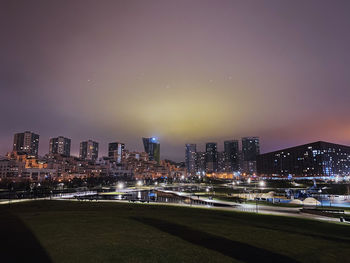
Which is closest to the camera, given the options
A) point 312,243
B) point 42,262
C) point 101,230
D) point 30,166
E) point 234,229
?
point 42,262

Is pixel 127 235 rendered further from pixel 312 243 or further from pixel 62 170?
pixel 62 170

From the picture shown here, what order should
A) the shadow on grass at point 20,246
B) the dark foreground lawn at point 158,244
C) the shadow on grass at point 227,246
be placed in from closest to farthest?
1. the shadow on grass at point 20,246
2. the dark foreground lawn at point 158,244
3. the shadow on grass at point 227,246

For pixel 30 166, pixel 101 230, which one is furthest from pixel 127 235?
pixel 30 166

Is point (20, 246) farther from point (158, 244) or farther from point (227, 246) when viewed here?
point (227, 246)

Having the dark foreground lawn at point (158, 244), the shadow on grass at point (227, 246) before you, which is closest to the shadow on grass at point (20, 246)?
the dark foreground lawn at point (158, 244)

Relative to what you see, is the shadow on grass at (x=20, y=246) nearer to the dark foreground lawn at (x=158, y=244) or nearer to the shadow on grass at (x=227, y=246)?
the dark foreground lawn at (x=158, y=244)
